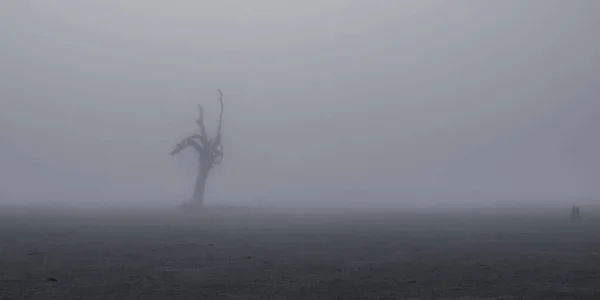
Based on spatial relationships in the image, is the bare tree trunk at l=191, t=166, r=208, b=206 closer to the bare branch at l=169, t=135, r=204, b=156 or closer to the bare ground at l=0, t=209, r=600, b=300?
the bare branch at l=169, t=135, r=204, b=156

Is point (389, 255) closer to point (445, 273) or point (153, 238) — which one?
point (445, 273)

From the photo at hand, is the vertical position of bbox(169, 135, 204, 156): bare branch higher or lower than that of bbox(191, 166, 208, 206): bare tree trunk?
higher

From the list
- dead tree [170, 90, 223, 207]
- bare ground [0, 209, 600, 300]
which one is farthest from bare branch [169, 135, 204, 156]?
bare ground [0, 209, 600, 300]

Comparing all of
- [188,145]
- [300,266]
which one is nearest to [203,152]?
[188,145]

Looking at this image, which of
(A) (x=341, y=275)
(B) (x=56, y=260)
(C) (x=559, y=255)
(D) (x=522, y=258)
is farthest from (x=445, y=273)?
(B) (x=56, y=260)

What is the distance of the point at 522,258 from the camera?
24.6m

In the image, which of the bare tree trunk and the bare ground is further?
the bare tree trunk

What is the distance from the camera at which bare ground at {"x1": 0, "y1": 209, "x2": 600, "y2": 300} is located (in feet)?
56.0

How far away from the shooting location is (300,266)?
22.5 m

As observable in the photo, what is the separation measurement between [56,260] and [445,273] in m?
13.1

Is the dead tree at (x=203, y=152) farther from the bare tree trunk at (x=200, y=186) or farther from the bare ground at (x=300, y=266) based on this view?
the bare ground at (x=300, y=266)

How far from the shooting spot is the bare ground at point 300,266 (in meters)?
17.1

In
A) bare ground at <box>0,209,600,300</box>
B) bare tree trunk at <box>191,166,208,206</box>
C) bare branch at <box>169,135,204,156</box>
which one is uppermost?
bare branch at <box>169,135,204,156</box>

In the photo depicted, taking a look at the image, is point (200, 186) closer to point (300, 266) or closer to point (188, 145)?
point (188, 145)
